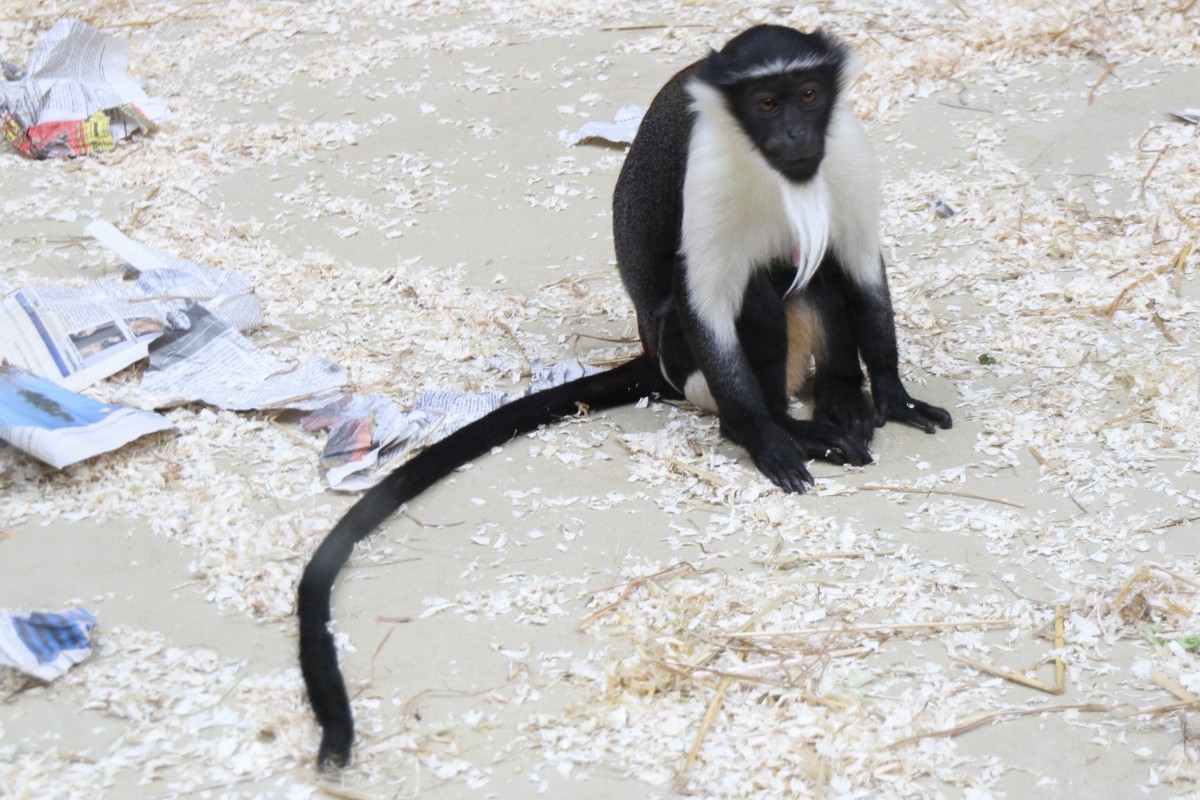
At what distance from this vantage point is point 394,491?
12.2 ft

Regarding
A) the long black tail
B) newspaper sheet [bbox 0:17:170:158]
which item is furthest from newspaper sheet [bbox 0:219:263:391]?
newspaper sheet [bbox 0:17:170:158]

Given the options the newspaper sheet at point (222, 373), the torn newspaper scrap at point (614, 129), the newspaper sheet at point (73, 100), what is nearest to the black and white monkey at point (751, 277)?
the newspaper sheet at point (222, 373)

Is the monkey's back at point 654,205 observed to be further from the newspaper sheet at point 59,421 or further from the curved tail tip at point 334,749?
the curved tail tip at point 334,749

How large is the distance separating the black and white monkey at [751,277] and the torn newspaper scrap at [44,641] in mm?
555

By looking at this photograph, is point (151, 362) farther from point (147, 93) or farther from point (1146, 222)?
point (1146, 222)

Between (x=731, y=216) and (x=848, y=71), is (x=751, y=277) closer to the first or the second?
(x=731, y=216)

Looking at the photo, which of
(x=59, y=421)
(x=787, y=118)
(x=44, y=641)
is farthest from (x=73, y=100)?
(x=787, y=118)

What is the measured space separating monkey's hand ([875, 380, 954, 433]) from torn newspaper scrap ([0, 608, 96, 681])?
2.49 m

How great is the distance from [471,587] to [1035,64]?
4.53 metres

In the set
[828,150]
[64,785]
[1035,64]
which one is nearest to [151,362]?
[64,785]

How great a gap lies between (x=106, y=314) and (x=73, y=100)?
2.40 metres

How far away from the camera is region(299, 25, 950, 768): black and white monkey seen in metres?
3.58

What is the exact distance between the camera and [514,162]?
6.10 m

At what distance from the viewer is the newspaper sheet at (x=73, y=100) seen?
6.31 metres
